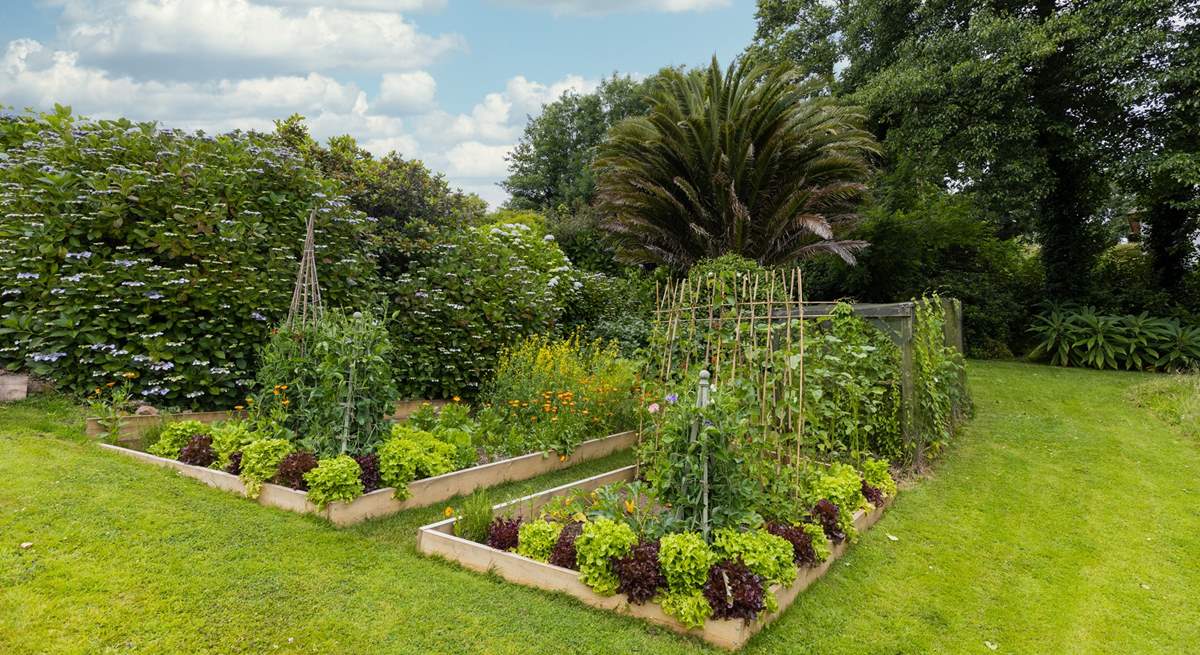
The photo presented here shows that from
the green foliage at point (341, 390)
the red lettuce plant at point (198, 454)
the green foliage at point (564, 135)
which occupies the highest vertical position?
the green foliage at point (564, 135)

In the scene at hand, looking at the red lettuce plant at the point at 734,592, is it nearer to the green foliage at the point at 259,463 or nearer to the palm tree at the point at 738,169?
the green foliage at the point at 259,463

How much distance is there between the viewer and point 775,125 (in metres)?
9.53

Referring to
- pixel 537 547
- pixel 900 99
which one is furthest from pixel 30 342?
pixel 900 99

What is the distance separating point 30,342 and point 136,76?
8.70 ft

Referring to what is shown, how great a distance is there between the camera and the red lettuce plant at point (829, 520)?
342 cm

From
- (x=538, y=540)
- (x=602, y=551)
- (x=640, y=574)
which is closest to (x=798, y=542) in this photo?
(x=640, y=574)

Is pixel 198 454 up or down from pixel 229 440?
down

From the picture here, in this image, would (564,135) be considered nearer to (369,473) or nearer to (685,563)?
(369,473)

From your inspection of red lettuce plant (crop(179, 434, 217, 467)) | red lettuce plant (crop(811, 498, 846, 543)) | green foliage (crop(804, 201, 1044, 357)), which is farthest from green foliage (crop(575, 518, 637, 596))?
green foliage (crop(804, 201, 1044, 357))

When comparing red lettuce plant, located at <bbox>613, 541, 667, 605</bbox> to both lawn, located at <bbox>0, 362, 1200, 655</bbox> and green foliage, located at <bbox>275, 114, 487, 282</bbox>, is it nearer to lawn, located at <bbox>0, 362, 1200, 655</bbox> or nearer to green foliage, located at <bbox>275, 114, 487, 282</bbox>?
lawn, located at <bbox>0, 362, 1200, 655</bbox>

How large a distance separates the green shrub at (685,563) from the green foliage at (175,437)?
3537mm

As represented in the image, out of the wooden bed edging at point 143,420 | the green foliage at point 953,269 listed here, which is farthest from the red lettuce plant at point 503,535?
the green foliage at point 953,269

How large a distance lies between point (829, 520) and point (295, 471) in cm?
324

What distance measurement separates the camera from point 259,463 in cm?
379
